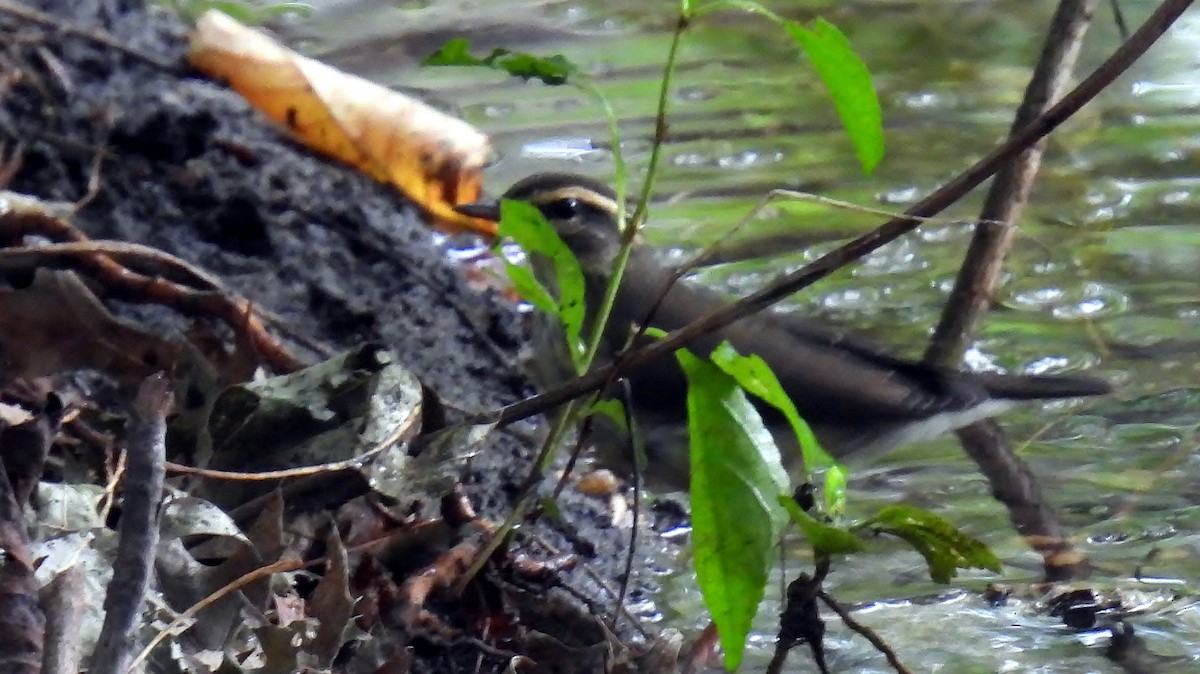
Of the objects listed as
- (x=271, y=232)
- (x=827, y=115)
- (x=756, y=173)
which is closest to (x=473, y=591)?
(x=271, y=232)

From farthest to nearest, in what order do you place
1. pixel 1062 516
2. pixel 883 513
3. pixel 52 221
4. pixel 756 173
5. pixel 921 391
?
pixel 756 173, pixel 921 391, pixel 1062 516, pixel 52 221, pixel 883 513

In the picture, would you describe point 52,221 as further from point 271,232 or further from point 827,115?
point 827,115

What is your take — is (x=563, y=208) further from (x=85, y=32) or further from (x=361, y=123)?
(x=85, y=32)

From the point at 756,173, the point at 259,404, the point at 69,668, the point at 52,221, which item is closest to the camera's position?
the point at 69,668

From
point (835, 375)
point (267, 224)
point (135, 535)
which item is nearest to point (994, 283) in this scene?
point (835, 375)

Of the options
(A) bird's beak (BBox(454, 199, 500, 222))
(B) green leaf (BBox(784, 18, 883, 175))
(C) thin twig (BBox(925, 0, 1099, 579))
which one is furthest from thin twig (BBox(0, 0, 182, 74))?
(B) green leaf (BBox(784, 18, 883, 175))

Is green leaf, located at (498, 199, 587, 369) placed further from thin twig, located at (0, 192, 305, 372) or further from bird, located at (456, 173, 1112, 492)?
bird, located at (456, 173, 1112, 492)

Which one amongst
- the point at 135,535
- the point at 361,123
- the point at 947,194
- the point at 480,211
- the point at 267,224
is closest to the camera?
the point at 135,535
